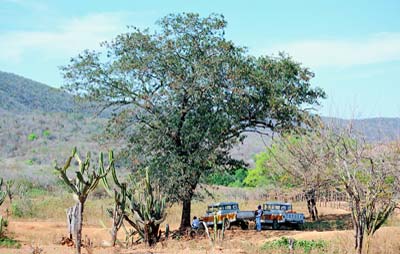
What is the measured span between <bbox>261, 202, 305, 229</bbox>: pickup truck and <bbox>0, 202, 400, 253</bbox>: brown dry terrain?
2.33 ft

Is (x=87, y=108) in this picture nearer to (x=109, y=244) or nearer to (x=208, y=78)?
(x=208, y=78)

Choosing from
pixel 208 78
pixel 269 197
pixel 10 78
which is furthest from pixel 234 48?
pixel 10 78

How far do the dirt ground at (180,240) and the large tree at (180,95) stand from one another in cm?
341

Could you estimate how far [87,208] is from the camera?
3728 cm

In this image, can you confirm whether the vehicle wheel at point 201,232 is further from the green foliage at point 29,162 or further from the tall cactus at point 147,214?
the green foliage at point 29,162

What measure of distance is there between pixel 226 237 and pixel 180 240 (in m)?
2.18

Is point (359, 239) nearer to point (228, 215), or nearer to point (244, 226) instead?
point (228, 215)

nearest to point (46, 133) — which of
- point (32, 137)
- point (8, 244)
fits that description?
point (32, 137)

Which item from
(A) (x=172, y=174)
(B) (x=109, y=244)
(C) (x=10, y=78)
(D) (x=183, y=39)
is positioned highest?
(C) (x=10, y=78)

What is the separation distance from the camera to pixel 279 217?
28891 mm

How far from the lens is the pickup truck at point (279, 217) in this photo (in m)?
28.9

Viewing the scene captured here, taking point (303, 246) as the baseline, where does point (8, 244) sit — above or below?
below

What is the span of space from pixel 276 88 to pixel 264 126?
6.86 feet

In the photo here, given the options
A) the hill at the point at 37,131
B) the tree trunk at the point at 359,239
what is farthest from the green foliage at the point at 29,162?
the tree trunk at the point at 359,239
